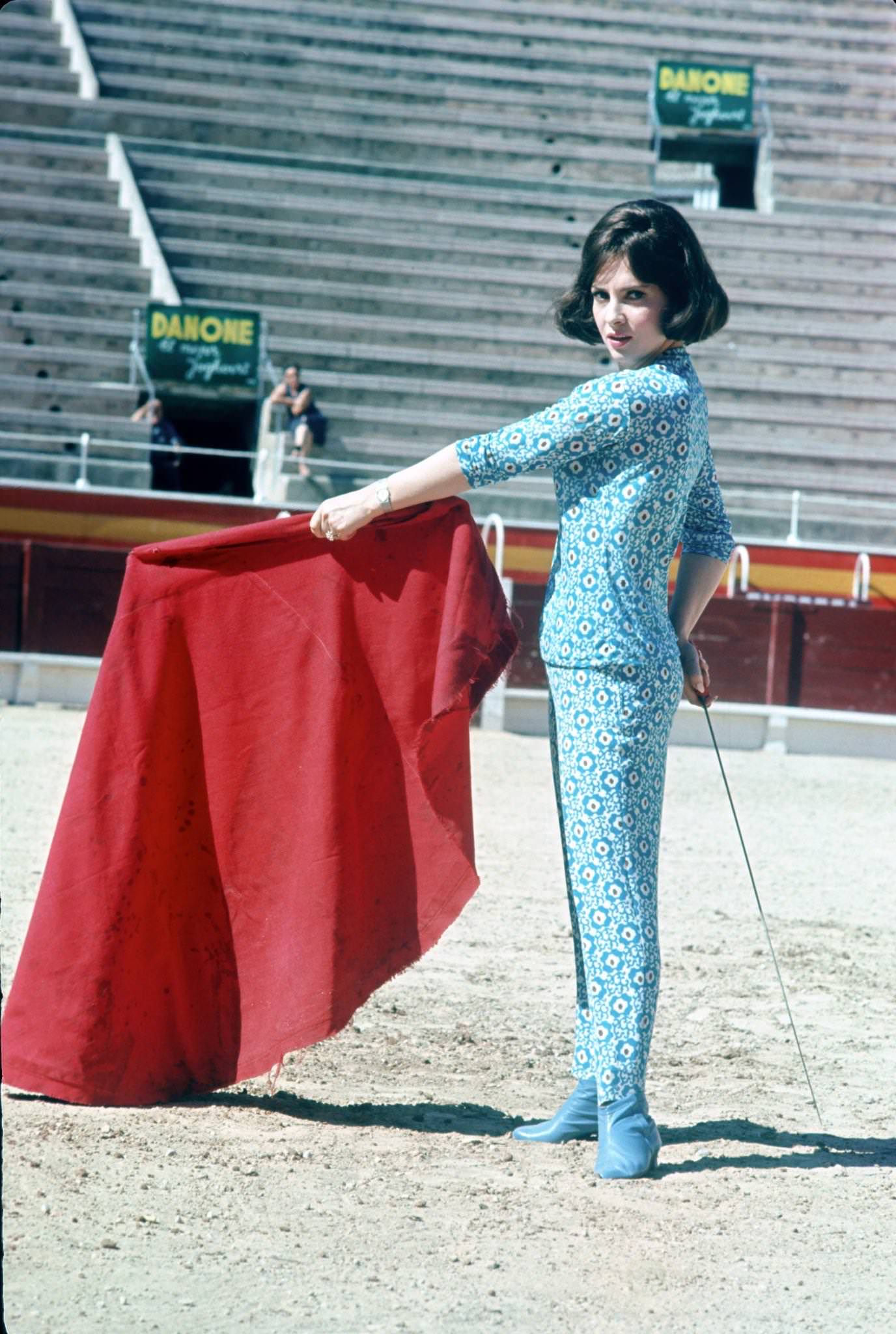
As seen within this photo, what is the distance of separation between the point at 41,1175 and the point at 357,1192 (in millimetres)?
400

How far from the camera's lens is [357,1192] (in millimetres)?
2154

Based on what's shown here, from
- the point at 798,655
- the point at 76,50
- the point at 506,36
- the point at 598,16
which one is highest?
the point at 598,16

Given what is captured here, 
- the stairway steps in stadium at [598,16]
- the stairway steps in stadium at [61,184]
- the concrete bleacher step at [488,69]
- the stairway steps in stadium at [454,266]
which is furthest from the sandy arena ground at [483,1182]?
the stairway steps in stadium at [598,16]

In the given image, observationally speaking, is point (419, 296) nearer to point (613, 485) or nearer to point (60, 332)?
point (60, 332)

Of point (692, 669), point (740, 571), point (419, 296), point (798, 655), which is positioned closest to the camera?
point (692, 669)

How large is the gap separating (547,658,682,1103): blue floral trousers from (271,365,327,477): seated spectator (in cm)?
995

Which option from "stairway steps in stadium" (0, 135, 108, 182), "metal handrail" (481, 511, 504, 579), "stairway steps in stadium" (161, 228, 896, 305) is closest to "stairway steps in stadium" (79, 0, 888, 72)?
"stairway steps in stadium" (0, 135, 108, 182)

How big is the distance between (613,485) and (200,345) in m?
11.0

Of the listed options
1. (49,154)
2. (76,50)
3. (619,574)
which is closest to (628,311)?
(619,574)

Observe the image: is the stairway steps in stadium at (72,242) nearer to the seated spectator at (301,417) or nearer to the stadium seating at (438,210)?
the stadium seating at (438,210)

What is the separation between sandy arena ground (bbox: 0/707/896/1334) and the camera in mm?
1795

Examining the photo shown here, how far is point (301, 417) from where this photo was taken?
12.4 m

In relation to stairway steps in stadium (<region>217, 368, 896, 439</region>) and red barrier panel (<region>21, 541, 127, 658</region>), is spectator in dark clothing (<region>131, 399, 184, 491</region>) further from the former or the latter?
red barrier panel (<region>21, 541, 127, 658</region>)

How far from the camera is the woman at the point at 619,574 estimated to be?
85.3 inches
